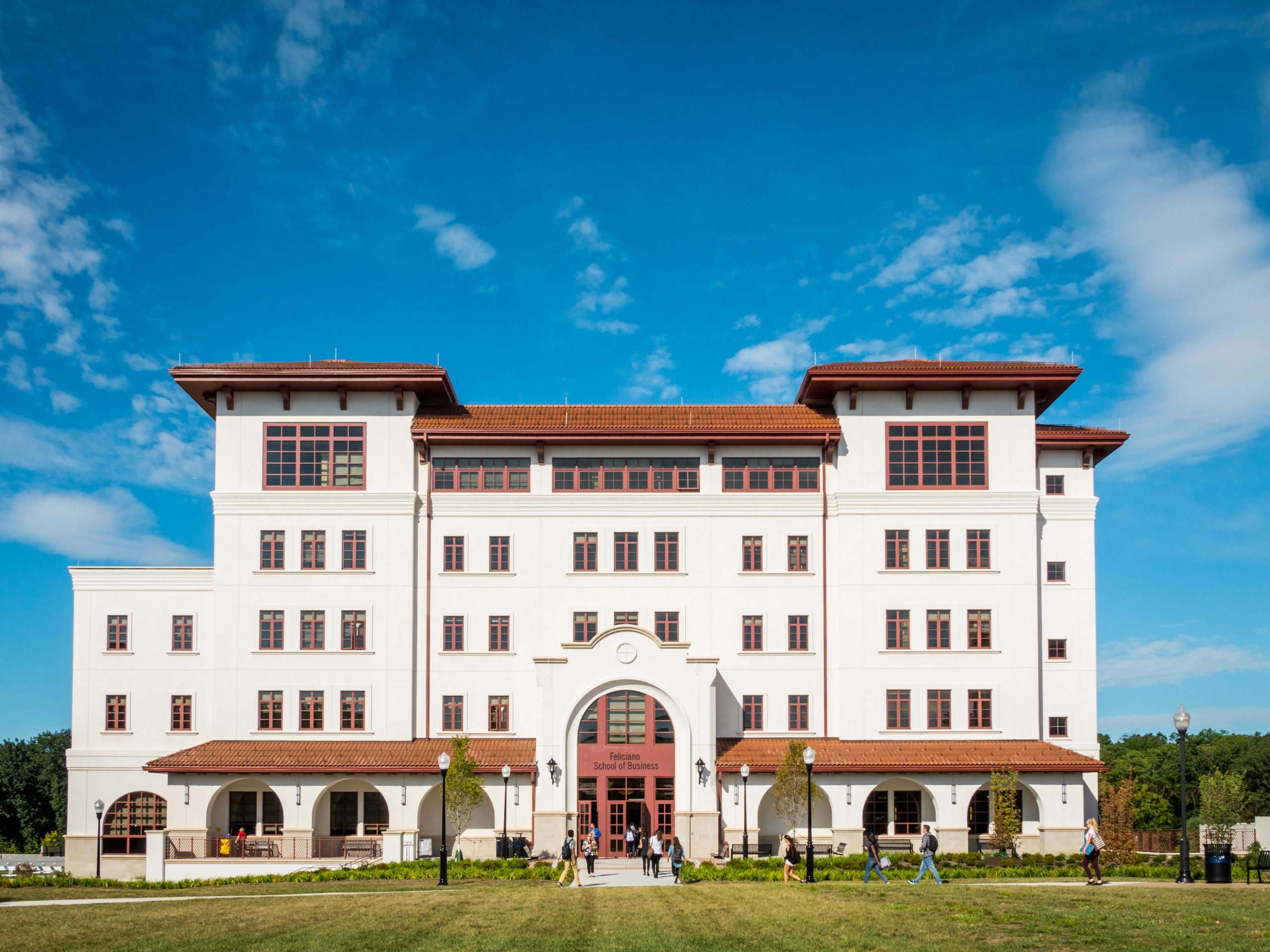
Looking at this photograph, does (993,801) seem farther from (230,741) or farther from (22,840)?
(22,840)

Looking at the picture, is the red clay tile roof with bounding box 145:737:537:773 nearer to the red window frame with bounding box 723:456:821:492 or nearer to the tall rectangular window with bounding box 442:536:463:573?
the tall rectangular window with bounding box 442:536:463:573

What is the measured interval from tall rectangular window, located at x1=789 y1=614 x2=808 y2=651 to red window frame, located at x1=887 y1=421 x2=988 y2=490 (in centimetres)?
646

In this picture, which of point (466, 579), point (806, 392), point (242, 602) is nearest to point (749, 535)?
point (806, 392)

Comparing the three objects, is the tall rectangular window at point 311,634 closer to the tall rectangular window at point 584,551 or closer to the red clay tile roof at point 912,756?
the tall rectangular window at point 584,551

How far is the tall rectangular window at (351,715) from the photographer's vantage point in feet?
143

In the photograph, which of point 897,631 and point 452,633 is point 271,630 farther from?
point 897,631

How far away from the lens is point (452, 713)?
44.1 m

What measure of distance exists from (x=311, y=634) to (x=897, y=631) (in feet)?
77.6

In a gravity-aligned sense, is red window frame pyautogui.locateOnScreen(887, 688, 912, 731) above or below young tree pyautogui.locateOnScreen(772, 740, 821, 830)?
above

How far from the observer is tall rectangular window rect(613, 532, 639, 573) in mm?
44875

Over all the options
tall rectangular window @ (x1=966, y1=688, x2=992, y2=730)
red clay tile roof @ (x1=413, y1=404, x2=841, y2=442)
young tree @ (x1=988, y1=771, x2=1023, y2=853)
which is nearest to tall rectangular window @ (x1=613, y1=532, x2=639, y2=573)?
red clay tile roof @ (x1=413, y1=404, x2=841, y2=442)

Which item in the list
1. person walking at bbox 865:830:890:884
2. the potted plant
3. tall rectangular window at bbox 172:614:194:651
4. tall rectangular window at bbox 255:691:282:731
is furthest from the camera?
the potted plant

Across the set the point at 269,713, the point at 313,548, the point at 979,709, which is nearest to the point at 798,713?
the point at 979,709

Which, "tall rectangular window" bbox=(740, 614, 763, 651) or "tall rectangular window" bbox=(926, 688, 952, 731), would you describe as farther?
"tall rectangular window" bbox=(740, 614, 763, 651)
